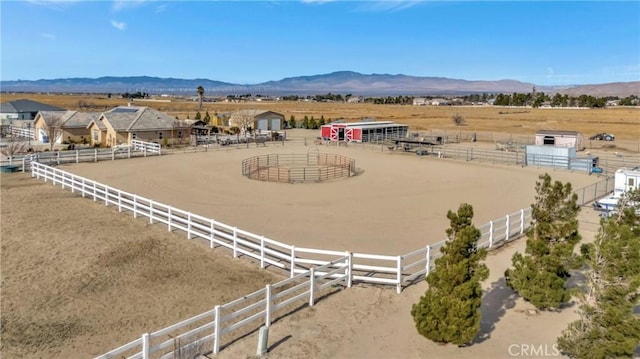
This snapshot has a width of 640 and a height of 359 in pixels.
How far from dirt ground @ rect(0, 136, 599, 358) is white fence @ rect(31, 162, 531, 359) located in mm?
414

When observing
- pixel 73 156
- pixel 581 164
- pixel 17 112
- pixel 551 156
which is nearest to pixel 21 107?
pixel 17 112

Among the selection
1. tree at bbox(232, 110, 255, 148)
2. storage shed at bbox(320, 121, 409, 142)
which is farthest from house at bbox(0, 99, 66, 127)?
storage shed at bbox(320, 121, 409, 142)

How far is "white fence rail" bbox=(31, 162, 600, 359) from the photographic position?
905 centimetres

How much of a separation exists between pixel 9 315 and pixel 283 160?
2917 cm

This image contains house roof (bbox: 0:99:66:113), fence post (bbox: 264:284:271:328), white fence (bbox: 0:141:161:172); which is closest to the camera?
fence post (bbox: 264:284:271:328)

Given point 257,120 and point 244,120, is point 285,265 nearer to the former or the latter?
point 244,120

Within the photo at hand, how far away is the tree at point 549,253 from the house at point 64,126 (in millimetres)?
47356

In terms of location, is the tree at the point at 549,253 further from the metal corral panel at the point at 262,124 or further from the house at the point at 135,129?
the metal corral panel at the point at 262,124

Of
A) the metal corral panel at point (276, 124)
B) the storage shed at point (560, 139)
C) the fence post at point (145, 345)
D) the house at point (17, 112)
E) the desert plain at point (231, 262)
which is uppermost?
the house at point (17, 112)

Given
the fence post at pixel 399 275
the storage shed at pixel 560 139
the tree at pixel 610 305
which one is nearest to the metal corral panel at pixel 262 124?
the storage shed at pixel 560 139

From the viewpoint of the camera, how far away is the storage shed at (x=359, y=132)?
5375 cm

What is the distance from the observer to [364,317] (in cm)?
→ 1080

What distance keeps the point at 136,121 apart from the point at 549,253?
42.9 metres

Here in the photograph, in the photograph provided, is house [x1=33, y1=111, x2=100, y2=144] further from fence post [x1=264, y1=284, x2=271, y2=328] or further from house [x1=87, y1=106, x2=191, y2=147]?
fence post [x1=264, y1=284, x2=271, y2=328]
